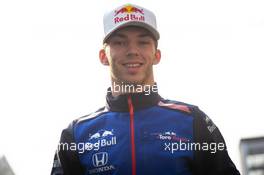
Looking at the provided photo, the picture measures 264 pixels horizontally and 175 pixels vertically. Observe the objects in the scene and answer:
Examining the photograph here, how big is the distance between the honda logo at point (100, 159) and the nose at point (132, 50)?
0.79 m

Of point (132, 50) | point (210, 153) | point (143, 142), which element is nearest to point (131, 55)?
point (132, 50)

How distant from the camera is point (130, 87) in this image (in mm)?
4176

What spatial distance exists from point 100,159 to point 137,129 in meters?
0.37

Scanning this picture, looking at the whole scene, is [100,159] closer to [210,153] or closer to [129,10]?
[210,153]

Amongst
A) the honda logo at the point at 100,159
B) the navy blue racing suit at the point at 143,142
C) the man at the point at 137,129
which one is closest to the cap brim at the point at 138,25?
the man at the point at 137,129

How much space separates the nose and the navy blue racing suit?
0.33 meters

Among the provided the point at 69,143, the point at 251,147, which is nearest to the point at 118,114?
the point at 69,143

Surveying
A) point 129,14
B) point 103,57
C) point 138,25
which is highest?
point 129,14

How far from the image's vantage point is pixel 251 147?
22781 millimetres

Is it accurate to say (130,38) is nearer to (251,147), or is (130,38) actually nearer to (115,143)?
(115,143)

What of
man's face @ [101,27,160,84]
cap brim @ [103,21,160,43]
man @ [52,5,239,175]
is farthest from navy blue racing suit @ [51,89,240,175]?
cap brim @ [103,21,160,43]

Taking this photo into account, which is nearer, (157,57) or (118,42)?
(118,42)

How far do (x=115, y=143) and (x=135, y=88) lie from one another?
1.53ft

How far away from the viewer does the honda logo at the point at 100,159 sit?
13.2ft
